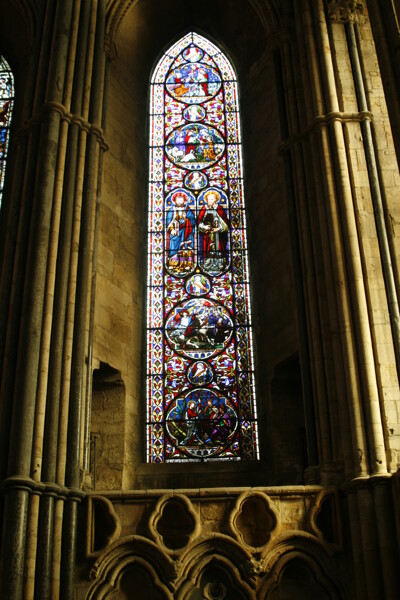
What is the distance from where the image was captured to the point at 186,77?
15.0 m

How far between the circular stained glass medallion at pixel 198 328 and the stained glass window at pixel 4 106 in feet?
12.0

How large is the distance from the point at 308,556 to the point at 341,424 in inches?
61.9

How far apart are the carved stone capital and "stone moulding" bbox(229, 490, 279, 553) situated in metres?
7.18

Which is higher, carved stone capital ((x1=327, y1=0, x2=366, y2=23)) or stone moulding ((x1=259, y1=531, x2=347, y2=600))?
carved stone capital ((x1=327, y1=0, x2=366, y2=23))

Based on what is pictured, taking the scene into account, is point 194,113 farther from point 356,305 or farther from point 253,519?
point 253,519

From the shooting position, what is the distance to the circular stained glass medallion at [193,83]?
583 inches

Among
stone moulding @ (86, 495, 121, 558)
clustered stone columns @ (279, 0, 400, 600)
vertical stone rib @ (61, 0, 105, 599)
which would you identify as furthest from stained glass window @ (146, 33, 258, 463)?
stone moulding @ (86, 495, 121, 558)

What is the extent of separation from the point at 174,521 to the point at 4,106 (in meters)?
8.29

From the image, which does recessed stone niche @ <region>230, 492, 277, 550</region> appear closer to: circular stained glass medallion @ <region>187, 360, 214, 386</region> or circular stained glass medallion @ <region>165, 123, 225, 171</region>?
circular stained glass medallion @ <region>187, 360, 214, 386</region>

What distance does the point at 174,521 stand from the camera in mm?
9852

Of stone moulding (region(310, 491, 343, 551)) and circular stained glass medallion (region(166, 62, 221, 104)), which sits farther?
circular stained glass medallion (region(166, 62, 221, 104))

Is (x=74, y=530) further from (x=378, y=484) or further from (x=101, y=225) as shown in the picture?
(x=101, y=225)

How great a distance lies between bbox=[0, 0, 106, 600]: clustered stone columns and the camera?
9.26 meters

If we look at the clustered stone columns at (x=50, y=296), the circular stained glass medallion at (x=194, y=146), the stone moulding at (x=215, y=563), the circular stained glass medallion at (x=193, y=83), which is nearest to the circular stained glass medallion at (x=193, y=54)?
the circular stained glass medallion at (x=193, y=83)
